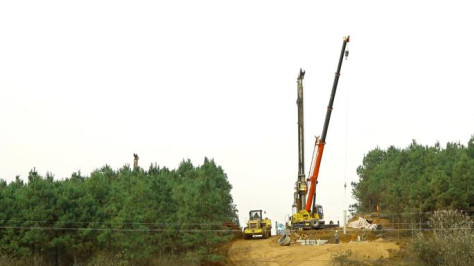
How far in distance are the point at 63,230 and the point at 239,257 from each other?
14.2m

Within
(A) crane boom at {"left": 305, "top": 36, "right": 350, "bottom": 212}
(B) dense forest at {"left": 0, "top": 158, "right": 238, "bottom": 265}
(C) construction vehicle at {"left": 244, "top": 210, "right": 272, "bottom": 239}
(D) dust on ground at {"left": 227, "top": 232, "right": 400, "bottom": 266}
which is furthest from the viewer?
(C) construction vehicle at {"left": 244, "top": 210, "right": 272, "bottom": 239}

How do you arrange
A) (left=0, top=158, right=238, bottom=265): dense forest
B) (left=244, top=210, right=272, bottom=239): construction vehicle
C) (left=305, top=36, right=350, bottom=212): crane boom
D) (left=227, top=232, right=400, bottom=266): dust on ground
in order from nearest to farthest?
1. (left=227, top=232, right=400, bottom=266): dust on ground
2. (left=0, top=158, right=238, bottom=265): dense forest
3. (left=305, top=36, right=350, bottom=212): crane boom
4. (left=244, top=210, right=272, bottom=239): construction vehicle

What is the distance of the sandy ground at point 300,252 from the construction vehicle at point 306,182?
239 cm

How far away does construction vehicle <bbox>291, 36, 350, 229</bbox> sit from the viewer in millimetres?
47156

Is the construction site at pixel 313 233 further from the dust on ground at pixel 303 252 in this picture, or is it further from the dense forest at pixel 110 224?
the dense forest at pixel 110 224

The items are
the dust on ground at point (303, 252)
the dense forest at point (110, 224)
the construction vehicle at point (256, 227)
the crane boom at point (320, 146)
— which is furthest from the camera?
the construction vehicle at point (256, 227)

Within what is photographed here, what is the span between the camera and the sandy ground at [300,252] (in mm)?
40031

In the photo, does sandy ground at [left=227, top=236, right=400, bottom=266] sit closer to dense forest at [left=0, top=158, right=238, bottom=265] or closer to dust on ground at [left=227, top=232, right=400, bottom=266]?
dust on ground at [left=227, top=232, right=400, bottom=266]

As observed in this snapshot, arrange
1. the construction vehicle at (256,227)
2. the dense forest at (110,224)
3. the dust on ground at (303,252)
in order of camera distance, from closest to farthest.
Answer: the dust on ground at (303,252)
the dense forest at (110,224)
the construction vehicle at (256,227)

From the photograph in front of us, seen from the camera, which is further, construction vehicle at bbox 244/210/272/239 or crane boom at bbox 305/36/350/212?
construction vehicle at bbox 244/210/272/239

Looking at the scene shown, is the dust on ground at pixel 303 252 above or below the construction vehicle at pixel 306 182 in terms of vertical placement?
below

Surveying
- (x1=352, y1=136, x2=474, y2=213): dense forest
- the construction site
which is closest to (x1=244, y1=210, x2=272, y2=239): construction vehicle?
the construction site

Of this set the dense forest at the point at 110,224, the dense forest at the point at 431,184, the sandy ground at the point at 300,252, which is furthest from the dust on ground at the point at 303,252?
the dense forest at the point at 431,184

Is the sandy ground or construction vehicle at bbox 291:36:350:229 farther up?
construction vehicle at bbox 291:36:350:229
